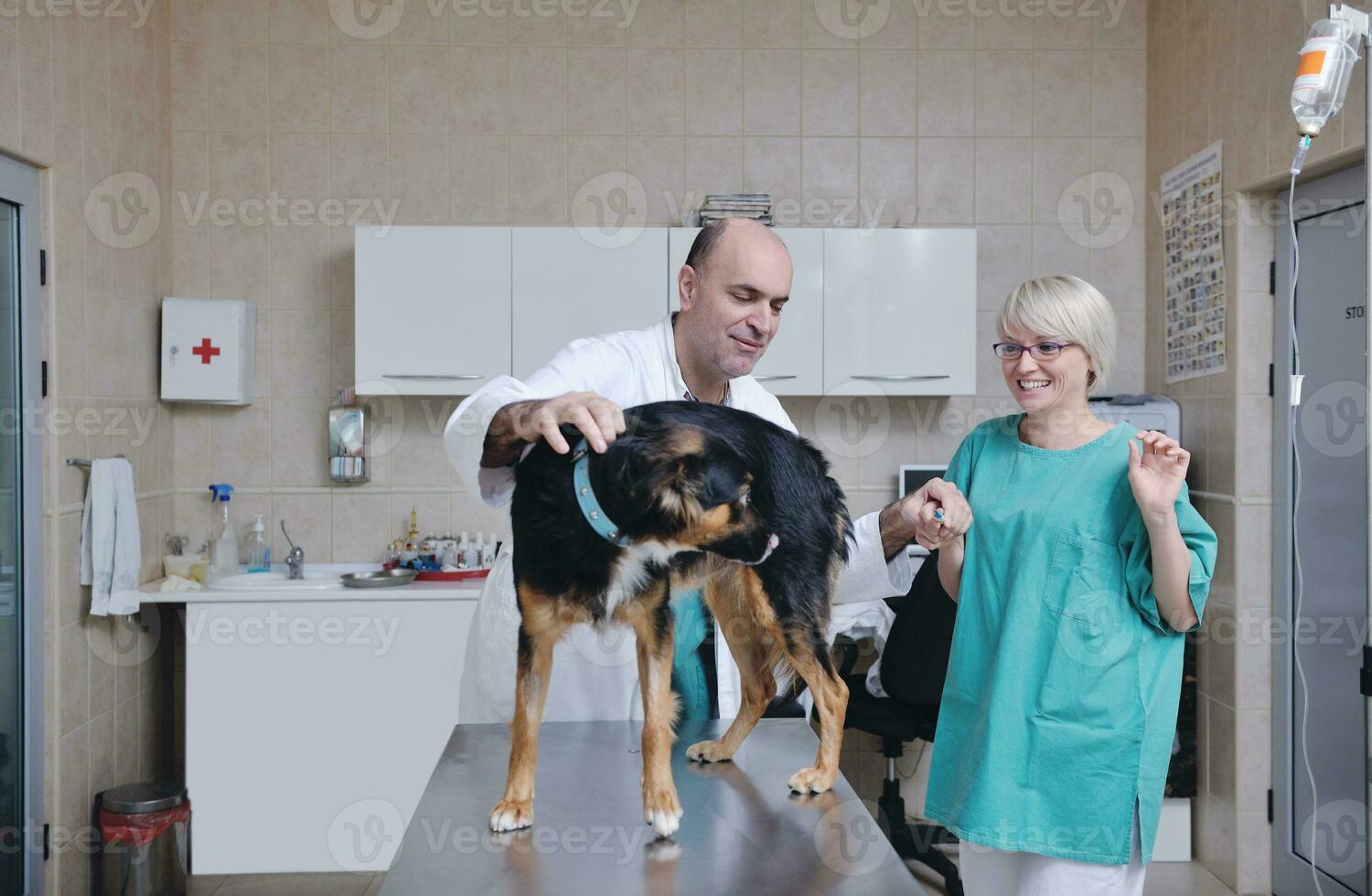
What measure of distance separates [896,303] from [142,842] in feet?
9.44

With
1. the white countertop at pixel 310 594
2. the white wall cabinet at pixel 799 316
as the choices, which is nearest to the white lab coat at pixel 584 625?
the white countertop at pixel 310 594

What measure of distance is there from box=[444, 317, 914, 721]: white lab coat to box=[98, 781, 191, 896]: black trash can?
67.4 inches

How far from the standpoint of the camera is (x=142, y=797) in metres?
3.29

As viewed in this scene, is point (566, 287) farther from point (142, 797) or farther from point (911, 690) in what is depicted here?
point (142, 797)

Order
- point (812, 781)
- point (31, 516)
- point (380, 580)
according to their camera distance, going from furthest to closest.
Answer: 1. point (380, 580)
2. point (31, 516)
3. point (812, 781)

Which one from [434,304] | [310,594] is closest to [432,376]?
[434,304]

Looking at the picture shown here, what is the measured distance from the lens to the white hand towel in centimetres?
323

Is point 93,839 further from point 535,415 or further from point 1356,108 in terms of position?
point 1356,108

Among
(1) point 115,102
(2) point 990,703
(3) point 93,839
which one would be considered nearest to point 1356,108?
(2) point 990,703

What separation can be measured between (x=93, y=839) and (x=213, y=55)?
105 inches

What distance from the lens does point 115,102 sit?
350cm

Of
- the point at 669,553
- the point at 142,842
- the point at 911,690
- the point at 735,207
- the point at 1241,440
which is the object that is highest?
the point at 735,207

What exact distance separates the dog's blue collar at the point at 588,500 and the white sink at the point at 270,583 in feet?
8.16

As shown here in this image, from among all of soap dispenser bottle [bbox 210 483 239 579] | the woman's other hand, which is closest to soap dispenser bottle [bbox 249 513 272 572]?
soap dispenser bottle [bbox 210 483 239 579]
